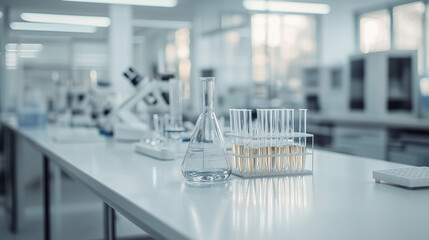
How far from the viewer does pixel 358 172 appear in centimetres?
129

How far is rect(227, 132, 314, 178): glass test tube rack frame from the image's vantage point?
1.14 metres

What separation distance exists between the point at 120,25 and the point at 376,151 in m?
3.29

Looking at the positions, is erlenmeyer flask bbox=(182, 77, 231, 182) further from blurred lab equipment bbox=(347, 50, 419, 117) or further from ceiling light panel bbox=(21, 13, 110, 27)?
ceiling light panel bbox=(21, 13, 110, 27)

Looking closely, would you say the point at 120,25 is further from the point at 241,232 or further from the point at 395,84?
the point at 241,232

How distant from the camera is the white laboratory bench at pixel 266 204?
0.67 meters

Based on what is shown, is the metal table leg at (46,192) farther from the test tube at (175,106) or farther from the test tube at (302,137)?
the test tube at (302,137)

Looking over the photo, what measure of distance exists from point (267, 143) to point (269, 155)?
0.11ft

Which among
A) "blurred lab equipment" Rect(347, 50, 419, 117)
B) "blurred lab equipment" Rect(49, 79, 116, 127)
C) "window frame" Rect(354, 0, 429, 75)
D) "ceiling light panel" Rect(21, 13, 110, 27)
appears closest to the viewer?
"blurred lab equipment" Rect(49, 79, 116, 127)

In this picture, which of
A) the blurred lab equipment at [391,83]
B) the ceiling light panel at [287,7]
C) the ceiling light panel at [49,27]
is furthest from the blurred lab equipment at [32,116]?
the ceiling light panel at [287,7]

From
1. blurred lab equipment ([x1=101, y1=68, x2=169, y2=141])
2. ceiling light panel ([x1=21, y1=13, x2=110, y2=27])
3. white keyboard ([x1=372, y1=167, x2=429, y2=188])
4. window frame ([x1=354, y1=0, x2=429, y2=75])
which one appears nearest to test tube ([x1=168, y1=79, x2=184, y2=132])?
blurred lab equipment ([x1=101, y1=68, x2=169, y2=141])

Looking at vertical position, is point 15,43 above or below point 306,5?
below

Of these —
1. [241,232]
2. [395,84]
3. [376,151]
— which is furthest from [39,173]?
[241,232]

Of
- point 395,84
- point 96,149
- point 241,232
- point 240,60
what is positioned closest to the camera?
point 241,232

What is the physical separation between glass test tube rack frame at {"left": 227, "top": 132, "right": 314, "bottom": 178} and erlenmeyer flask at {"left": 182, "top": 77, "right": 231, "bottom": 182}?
0.26 feet
